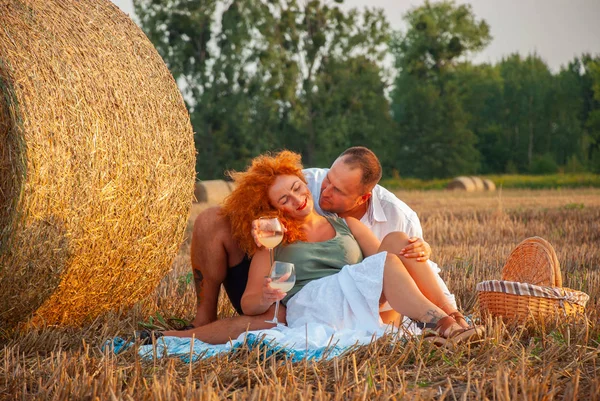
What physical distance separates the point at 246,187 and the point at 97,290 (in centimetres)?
121

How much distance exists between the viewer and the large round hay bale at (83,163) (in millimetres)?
4379

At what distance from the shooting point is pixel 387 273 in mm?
4730

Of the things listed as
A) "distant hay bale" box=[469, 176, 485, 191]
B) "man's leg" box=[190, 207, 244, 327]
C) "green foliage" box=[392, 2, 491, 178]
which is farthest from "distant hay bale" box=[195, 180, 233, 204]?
"green foliage" box=[392, 2, 491, 178]

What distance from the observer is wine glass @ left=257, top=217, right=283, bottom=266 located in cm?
460

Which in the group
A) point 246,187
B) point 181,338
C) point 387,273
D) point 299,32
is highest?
point 299,32

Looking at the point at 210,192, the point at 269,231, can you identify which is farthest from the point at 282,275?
the point at 210,192

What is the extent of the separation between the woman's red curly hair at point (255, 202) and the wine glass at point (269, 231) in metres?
0.43

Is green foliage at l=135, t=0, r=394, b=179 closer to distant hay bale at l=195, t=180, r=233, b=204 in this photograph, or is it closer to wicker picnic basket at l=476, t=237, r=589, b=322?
distant hay bale at l=195, t=180, r=233, b=204

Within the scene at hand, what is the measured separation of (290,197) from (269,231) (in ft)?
1.77

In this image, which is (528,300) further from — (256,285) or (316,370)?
(316,370)

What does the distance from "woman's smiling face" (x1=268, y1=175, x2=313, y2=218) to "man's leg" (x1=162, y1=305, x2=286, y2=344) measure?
0.69 m

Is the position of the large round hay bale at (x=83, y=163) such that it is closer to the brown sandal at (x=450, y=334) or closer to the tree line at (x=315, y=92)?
the brown sandal at (x=450, y=334)

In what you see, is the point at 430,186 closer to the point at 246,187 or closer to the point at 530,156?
the point at 530,156

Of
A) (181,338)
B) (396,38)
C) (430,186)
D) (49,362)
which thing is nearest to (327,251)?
(181,338)
